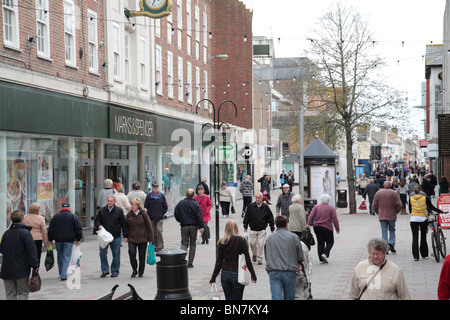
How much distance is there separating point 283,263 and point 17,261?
403 cm

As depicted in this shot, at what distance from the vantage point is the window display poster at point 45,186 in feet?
62.4

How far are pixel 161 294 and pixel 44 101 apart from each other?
33.4 feet

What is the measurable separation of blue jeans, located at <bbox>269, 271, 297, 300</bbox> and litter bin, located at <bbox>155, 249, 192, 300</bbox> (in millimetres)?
1560

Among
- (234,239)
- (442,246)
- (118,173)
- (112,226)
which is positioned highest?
(118,173)

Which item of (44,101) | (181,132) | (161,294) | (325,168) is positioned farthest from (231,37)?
(161,294)

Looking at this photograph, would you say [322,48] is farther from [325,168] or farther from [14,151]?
[14,151]

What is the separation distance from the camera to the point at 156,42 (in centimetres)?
2953

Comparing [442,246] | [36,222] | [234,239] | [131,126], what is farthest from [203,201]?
[234,239]

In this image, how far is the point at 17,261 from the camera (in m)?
10.1

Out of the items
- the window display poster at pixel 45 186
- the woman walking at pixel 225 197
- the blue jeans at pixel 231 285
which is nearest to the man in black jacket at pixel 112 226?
the blue jeans at pixel 231 285

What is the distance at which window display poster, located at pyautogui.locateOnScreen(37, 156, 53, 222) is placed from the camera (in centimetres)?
1903

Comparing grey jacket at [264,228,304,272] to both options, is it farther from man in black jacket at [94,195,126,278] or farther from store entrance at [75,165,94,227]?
store entrance at [75,165,94,227]

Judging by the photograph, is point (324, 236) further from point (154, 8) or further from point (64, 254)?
point (154, 8)
